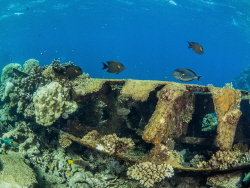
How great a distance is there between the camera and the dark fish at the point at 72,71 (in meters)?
5.68

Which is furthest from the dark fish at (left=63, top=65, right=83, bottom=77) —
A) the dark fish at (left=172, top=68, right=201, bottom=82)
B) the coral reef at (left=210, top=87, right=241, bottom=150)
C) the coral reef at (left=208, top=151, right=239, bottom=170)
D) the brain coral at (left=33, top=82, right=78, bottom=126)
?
the coral reef at (left=208, top=151, right=239, bottom=170)

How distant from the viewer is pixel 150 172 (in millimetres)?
4188

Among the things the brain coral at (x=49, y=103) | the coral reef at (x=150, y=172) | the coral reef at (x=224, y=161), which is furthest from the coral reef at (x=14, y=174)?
the coral reef at (x=224, y=161)

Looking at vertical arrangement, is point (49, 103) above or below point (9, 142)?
above

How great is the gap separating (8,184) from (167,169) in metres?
→ 3.30

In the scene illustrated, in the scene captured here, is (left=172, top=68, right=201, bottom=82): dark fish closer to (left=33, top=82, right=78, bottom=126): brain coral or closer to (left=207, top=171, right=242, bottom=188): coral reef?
(left=207, top=171, right=242, bottom=188): coral reef

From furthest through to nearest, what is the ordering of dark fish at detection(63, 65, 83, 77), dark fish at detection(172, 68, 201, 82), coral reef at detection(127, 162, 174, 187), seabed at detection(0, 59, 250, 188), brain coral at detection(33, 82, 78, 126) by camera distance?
dark fish at detection(63, 65, 83, 77) → dark fish at detection(172, 68, 201, 82) → brain coral at detection(33, 82, 78, 126) → seabed at detection(0, 59, 250, 188) → coral reef at detection(127, 162, 174, 187)

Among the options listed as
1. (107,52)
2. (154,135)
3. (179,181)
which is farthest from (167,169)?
(107,52)

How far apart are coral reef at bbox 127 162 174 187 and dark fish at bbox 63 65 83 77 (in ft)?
10.8

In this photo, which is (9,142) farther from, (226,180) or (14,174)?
(226,180)

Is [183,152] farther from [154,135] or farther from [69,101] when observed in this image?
[69,101]

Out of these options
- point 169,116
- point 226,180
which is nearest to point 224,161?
point 226,180

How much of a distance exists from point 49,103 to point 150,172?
3205mm

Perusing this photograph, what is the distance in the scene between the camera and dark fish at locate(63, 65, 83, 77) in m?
5.68
